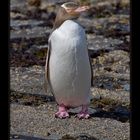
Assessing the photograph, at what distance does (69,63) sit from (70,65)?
17 millimetres

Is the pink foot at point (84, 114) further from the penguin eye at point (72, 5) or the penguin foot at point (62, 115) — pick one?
the penguin eye at point (72, 5)

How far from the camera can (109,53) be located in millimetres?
6645

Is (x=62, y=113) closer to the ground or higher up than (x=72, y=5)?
closer to the ground

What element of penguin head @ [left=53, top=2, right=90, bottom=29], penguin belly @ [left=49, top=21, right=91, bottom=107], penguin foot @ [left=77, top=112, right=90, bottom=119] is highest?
penguin head @ [left=53, top=2, right=90, bottom=29]

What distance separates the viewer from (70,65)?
3.74 meters

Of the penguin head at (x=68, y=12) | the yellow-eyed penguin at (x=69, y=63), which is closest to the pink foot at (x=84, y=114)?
the yellow-eyed penguin at (x=69, y=63)

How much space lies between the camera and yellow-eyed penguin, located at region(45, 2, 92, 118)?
367 cm

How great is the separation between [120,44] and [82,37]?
349 cm

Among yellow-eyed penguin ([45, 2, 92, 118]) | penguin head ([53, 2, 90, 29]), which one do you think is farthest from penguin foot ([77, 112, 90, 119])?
penguin head ([53, 2, 90, 29])

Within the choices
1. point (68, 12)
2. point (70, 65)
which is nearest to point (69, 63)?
point (70, 65)

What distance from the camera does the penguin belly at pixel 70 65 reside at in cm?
367

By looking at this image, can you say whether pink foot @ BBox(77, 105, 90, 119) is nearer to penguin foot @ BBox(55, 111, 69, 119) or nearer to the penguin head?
penguin foot @ BBox(55, 111, 69, 119)

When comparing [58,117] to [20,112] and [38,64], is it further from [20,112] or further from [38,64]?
[38,64]

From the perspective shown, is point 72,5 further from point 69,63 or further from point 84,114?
point 84,114
